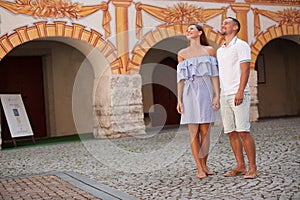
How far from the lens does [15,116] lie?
11.6m

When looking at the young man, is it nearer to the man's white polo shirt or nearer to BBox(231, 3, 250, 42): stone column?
the man's white polo shirt

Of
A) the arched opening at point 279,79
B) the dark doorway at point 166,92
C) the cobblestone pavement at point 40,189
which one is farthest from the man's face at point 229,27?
the arched opening at point 279,79

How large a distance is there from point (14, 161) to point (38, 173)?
179 cm

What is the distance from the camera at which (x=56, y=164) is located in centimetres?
767

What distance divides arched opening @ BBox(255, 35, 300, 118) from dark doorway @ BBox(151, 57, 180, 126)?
296 cm

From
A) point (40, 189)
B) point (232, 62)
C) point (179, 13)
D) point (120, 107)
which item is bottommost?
point (40, 189)

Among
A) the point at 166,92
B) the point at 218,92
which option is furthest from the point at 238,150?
the point at 166,92

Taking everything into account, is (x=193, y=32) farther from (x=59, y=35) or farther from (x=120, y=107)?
(x=120, y=107)

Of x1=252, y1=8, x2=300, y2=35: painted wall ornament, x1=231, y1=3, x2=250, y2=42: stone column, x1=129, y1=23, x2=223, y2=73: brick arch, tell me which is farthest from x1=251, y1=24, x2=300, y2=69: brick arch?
x1=129, y1=23, x2=223, y2=73: brick arch

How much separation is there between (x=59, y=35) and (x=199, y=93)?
6.37m

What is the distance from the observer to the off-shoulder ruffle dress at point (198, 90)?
541cm

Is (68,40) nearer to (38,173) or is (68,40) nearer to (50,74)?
(50,74)

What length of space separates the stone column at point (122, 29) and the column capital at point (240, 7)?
3.04 meters

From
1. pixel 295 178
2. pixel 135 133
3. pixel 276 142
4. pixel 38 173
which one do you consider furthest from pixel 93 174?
pixel 135 133
